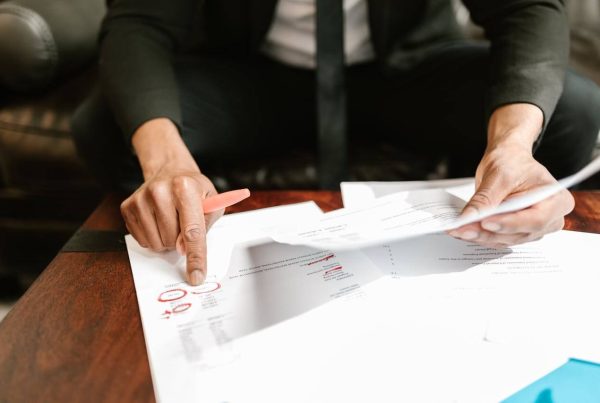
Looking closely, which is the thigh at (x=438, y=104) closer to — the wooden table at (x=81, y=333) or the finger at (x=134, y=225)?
the wooden table at (x=81, y=333)

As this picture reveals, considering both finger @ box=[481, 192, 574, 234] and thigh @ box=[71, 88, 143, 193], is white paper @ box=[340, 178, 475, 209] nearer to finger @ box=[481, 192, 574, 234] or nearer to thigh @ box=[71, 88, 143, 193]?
finger @ box=[481, 192, 574, 234]

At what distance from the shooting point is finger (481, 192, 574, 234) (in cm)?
47

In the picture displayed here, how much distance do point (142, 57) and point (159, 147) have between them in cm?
19

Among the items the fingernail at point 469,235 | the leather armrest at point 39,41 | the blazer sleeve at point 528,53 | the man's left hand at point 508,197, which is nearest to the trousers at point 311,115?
the blazer sleeve at point 528,53

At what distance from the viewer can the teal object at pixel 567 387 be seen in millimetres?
357

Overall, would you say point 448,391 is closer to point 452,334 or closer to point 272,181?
point 452,334

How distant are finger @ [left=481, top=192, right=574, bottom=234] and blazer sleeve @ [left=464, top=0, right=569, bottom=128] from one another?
212 millimetres

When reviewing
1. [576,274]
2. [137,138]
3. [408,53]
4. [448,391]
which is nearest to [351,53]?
[408,53]


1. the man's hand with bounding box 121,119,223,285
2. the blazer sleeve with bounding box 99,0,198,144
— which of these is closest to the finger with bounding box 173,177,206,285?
the man's hand with bounding box 121,119,223,285

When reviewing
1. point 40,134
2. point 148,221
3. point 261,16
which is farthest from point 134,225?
point 40,134

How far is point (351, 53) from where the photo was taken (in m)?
0.94

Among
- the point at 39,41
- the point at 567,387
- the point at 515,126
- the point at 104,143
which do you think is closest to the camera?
the point at 567,387

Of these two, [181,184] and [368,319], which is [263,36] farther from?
[368,319]

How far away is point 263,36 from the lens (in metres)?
0.92
